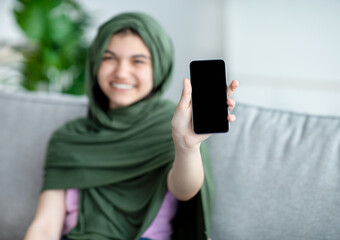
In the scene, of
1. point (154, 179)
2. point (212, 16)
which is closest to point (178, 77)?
point (212, 16)

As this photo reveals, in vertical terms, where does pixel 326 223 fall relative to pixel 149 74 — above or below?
below

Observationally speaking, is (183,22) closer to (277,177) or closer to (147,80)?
(147,80)

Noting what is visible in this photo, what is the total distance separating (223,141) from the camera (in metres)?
1.19

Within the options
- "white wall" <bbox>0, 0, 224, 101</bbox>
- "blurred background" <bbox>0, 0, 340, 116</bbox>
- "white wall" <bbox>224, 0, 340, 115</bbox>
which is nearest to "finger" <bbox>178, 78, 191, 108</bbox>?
"white wall" <bbox>224, 0, 340, 115</bbox>

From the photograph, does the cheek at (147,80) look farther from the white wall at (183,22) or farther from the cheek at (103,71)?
the white wall at (183,22)

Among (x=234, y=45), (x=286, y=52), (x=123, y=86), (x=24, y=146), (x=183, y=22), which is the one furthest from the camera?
(x=183, y=22)

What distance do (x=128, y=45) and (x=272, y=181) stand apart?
2.13ft

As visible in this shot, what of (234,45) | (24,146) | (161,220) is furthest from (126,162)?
(234,45)

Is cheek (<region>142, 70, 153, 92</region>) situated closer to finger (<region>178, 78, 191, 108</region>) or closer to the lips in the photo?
the lips

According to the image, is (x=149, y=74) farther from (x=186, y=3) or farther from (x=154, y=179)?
(x=186, y=3)

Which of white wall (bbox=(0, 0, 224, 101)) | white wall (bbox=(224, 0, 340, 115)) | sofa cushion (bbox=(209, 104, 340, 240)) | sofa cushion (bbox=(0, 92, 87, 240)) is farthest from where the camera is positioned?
white wall (bbox=(0, 0, 224, 101))

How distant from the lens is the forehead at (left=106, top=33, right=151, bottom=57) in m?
1.14

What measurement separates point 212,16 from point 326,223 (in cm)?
221

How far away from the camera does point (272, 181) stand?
1.08m
